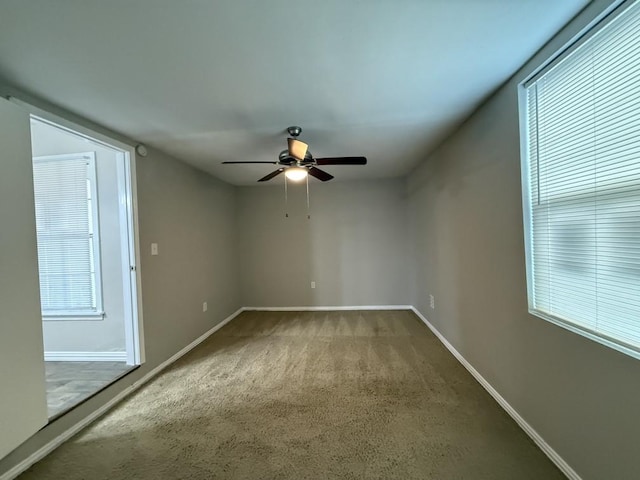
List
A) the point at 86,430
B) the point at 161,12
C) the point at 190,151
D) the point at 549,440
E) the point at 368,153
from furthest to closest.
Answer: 1. the point at 368,153
2. the point at 190,151
3. the point at 86,430
4. the point at 549,440
5. the point at 161,12

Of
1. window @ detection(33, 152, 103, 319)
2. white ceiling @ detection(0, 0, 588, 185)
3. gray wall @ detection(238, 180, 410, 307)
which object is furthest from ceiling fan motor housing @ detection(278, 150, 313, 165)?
gray wall @ detection(238, 180, 410, 307)

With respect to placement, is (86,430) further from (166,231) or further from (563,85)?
(563,85)

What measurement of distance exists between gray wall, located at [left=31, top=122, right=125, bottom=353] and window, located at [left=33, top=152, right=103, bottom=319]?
7cm

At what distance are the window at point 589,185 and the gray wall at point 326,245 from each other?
315 cm

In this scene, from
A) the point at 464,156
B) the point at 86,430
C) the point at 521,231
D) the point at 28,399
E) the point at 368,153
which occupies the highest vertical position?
the point at 368,153

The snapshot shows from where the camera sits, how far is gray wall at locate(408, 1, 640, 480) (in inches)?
49.3

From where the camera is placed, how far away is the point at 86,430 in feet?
6.59

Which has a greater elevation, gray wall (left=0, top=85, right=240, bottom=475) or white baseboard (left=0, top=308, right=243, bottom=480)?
gray wall (left=0, top=85, right=240, bottom=475)

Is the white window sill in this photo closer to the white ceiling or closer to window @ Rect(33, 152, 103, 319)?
window @ Rect(33, 152, 103, 319)

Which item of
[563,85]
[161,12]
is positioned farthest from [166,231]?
[563,85]

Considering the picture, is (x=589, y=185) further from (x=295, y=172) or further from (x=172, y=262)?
(x=172, y=262)

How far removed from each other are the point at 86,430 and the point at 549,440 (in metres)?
2.97

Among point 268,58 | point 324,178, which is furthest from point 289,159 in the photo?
point 268,58

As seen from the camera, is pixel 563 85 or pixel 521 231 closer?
pixel 563 85
